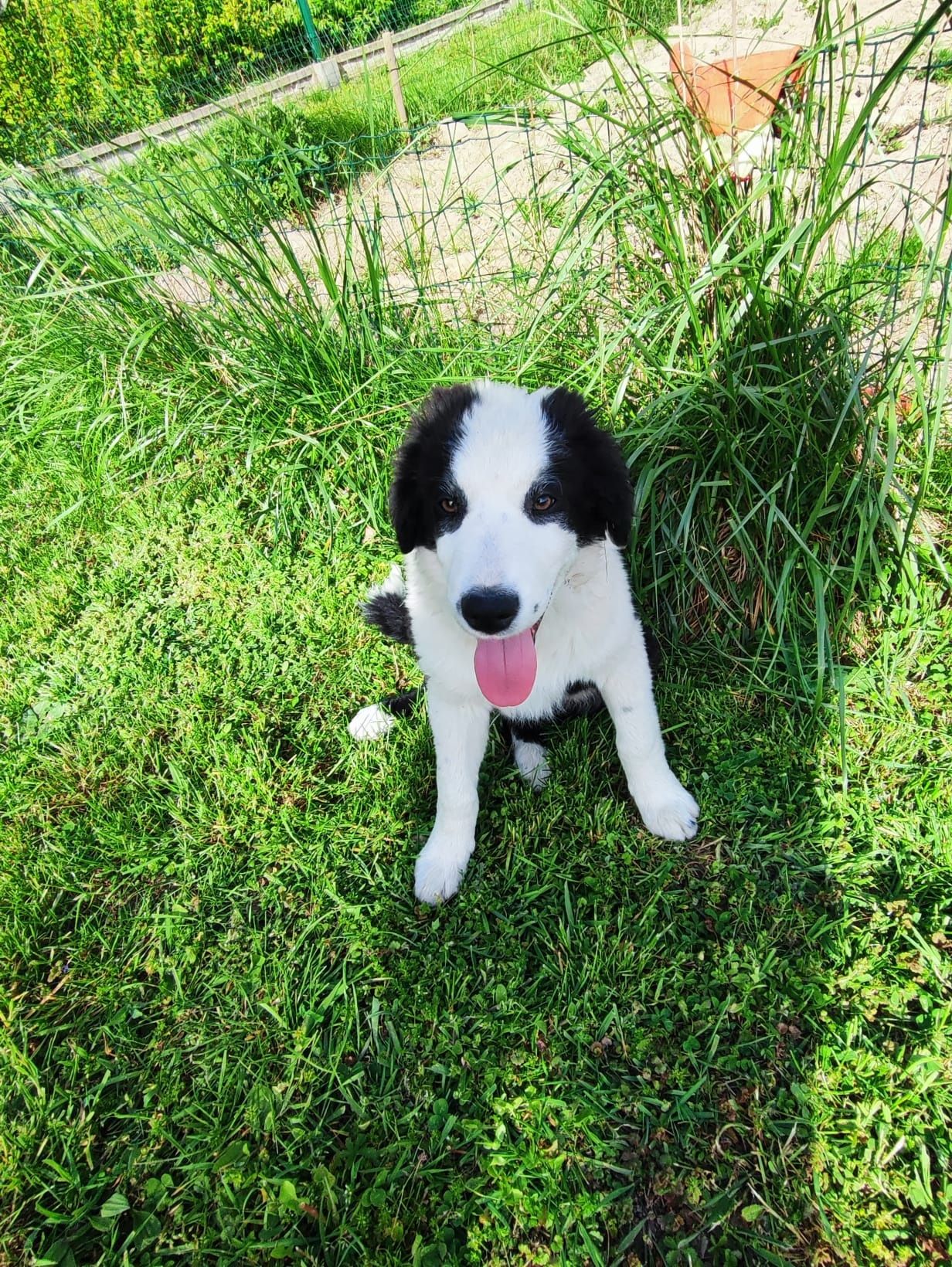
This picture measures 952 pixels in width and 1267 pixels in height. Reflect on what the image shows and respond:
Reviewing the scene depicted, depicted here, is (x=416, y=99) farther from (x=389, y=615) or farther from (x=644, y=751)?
(x=644, y=751)

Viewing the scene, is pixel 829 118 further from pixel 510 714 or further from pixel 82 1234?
pixel 82 1234

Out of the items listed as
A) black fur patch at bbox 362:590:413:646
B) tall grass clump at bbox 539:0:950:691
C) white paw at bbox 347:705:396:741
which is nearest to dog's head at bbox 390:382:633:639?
black fur patch at bbox 362:590:413:646

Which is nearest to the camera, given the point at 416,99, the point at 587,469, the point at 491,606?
the point at 491,606

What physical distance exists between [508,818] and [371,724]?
0.61m

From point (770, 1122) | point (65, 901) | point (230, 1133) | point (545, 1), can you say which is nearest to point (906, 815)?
point (770, 1122)

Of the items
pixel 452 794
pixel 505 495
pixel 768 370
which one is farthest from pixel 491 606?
pixel 768 370

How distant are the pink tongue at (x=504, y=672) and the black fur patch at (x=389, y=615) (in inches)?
25.2

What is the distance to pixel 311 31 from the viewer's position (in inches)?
305

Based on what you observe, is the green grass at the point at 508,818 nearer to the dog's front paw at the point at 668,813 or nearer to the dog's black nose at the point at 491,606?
the dog's front paw at the point at 668,813

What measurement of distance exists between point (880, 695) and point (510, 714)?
3.96ft

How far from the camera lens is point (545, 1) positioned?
249cm

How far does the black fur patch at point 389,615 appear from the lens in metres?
2.44

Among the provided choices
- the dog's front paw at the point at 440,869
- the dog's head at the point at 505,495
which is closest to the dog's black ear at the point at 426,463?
the dog's head at the point at 505,495

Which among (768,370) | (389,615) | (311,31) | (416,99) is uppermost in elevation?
(311,31)
